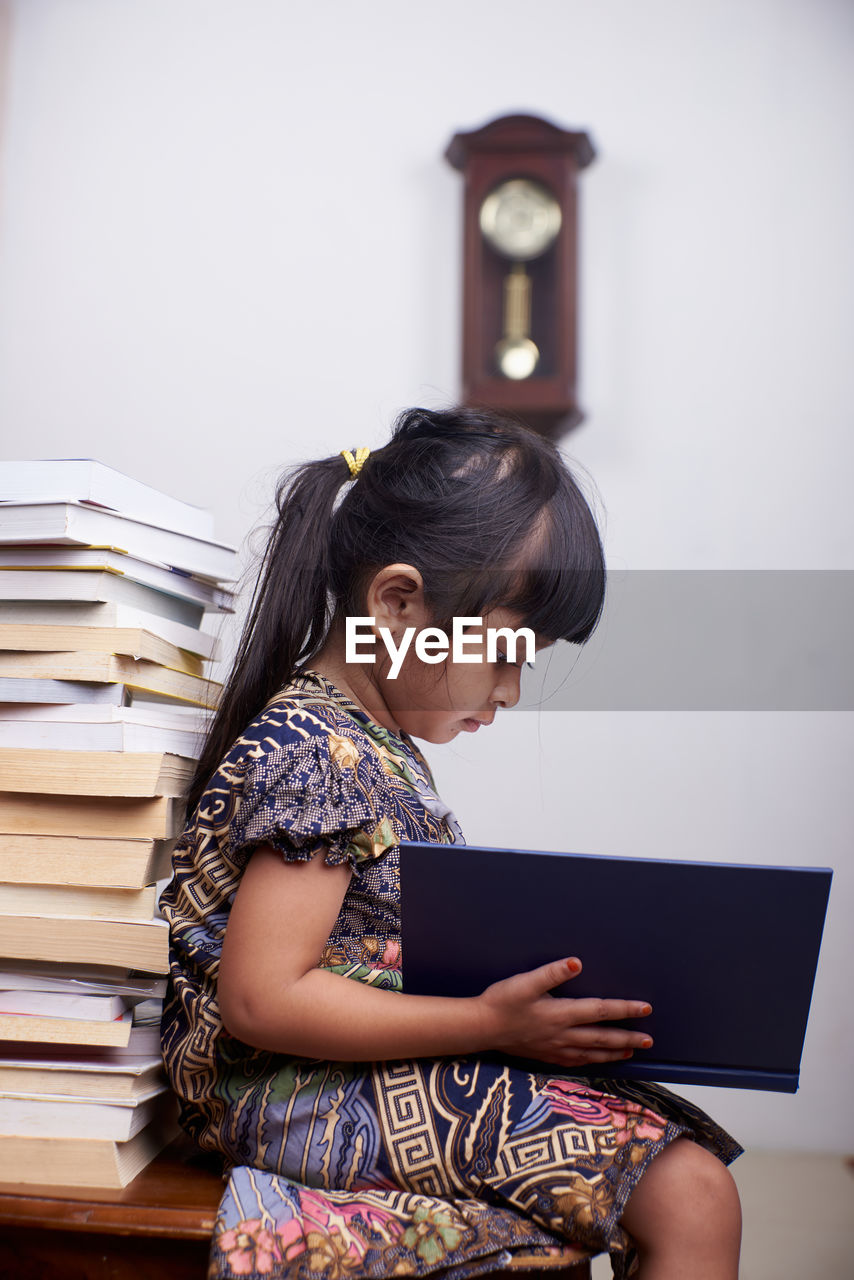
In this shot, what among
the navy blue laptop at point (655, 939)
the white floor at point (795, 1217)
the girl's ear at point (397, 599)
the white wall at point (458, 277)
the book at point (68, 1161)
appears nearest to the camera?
the navy blue laptop at point (655, 939)

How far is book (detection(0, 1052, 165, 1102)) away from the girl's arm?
124 millimetres

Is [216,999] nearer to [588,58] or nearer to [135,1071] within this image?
[135,1071]

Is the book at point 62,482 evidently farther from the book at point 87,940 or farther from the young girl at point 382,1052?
the book at point 87,940

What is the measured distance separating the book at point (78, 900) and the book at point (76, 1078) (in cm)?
10

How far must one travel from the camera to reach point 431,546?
0.86 m

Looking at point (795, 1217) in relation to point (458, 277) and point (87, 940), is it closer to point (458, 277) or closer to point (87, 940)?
point (87, 940)

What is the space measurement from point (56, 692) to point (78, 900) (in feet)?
0.51

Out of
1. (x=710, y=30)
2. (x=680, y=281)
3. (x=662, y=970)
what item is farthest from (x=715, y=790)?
(x=710, y=30)

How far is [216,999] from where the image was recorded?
2.45ft

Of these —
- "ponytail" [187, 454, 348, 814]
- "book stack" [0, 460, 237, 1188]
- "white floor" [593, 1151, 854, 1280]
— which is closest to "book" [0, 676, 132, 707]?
"book stack" [0, 460, 237, 1188]

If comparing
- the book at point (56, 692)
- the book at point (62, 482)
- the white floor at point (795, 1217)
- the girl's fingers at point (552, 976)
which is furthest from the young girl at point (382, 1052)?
Answer: the white floor at point (795, 1217)

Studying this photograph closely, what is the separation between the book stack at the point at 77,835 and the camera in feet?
2.47

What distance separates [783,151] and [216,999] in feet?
4.93

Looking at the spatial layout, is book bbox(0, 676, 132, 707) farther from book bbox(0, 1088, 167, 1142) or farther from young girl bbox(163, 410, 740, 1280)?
book bbox(0, 1088, 167, 1142)
